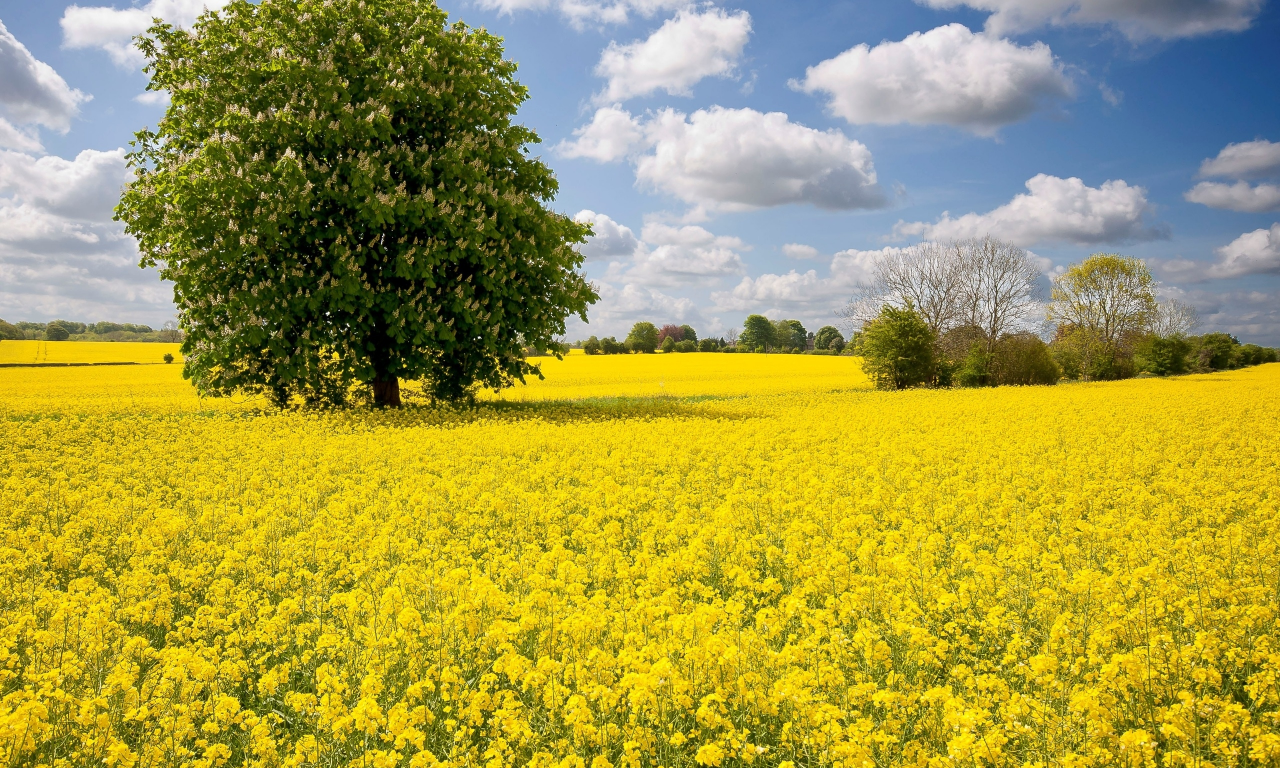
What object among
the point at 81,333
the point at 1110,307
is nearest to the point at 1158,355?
the point at 1110,307

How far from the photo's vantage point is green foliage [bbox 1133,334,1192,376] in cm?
5628

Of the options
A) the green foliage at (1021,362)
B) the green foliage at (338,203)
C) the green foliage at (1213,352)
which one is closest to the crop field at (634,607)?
the green foliage at (338,203)

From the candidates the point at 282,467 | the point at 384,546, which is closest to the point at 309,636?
the point at 384,546

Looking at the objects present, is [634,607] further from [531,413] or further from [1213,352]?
[1213,352]

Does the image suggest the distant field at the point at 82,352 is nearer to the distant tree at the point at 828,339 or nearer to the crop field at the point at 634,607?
the crop field at the point at 634,607

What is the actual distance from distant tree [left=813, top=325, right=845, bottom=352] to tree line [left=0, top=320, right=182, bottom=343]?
86.0m

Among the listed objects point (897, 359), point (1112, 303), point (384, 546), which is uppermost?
point (1112, 303)

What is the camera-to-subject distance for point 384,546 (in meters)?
6.73

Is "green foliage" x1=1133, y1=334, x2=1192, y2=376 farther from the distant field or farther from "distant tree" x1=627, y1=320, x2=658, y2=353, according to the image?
the distant field

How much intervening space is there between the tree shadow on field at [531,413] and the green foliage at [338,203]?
4.11 feet

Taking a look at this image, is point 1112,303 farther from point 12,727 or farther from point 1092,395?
point 12,727

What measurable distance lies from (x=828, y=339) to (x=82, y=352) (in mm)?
93171

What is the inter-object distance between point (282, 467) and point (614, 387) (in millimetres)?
27837

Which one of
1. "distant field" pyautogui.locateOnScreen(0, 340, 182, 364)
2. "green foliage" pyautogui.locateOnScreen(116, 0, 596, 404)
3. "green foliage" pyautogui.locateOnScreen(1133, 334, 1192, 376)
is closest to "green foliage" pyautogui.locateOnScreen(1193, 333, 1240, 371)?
"green foliage" pyautogui.locateOnScreen(1133, 334, 1192, 376)
